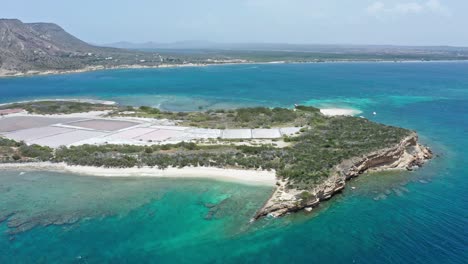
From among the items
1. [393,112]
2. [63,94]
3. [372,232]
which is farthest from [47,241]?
[63,94]

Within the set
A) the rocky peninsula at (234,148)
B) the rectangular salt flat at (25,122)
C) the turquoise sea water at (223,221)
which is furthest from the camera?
the rectangular salt flat at (25,122)

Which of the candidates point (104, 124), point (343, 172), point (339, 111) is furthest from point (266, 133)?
point (104, 124)

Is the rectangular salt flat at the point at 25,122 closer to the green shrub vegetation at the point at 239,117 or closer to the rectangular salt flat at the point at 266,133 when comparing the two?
the green shrub vegetation at the point at 239,117

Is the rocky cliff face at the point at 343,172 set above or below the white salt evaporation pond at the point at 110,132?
below

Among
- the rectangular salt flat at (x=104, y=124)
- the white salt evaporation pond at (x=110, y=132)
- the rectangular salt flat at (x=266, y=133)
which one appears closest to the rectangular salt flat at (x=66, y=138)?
the white salt evaporation pond at (x=110, y=132)

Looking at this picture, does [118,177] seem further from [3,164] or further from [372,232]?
[372,232]

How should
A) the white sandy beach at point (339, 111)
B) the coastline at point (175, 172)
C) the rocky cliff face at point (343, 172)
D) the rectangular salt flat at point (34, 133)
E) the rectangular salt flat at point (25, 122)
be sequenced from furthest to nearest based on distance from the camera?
1. the white sandy beach at point (339, 111)
2. the rectangular salt flat at point (25, 122)
3. the rectangular salt flat at point (34, 133)
4. the coastline at point (175, 172)
5. the rocky cliff face at point (343, 172)

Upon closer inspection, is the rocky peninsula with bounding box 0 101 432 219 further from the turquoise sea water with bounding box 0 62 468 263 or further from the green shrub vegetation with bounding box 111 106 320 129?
the turquoise sea water with bounding box 0 62 468 263

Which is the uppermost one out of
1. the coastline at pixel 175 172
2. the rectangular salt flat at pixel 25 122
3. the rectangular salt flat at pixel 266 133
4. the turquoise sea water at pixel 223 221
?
the rectangular salt flat at pixel 25 122
